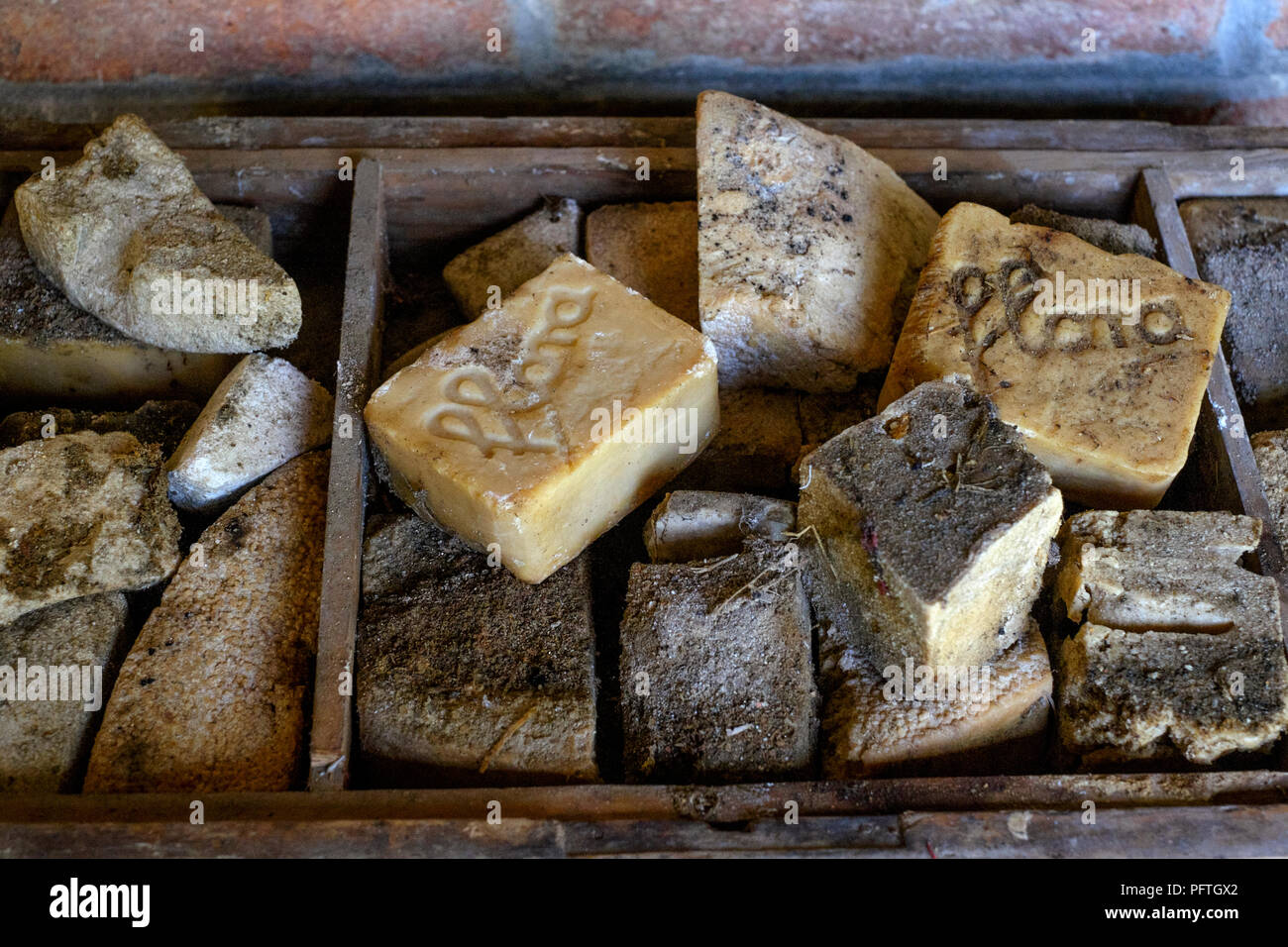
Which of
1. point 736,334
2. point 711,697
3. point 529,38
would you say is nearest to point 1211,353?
point 736,334

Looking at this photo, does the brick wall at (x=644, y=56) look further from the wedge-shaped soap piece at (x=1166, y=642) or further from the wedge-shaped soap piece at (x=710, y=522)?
the wedge-shaped soap piece at (x=1166, y=642)

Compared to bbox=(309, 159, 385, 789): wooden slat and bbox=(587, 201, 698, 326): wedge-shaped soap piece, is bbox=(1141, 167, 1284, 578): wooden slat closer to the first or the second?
bbox=(587, 201, 698, 326): wedge-shaped soap piece

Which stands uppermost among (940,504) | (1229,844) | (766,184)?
(766,184)

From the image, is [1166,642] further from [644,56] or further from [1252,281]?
[644,56]

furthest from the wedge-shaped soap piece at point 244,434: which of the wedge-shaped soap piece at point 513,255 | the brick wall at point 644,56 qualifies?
the brick wall at point 644,56

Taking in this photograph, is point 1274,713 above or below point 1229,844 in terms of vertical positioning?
above

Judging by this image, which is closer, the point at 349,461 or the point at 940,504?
the point at 940,504

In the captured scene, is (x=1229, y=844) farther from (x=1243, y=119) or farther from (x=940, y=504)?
(x=1243, y=119)

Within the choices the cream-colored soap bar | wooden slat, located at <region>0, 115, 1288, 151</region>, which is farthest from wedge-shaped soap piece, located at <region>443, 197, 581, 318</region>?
the cream-colored soap bar
